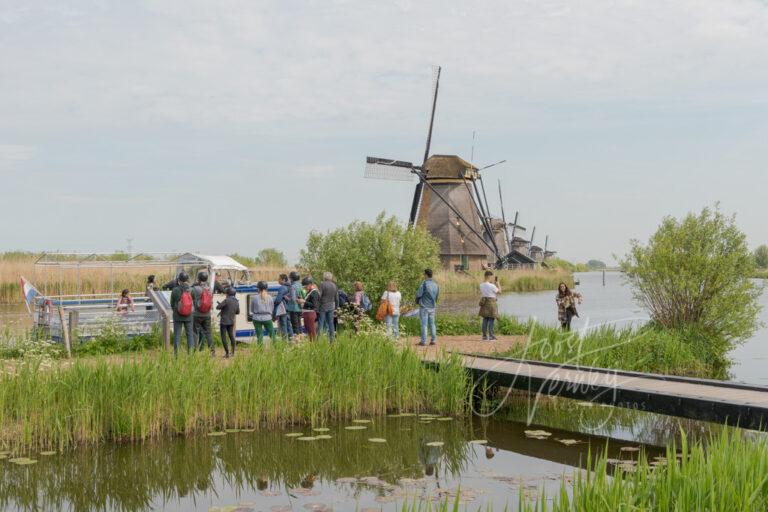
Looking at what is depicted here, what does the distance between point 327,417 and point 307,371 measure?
2.36 ft

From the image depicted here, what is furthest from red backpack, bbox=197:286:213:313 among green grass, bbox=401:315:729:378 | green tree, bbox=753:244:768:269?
green tree, bbox=753:244:768:269

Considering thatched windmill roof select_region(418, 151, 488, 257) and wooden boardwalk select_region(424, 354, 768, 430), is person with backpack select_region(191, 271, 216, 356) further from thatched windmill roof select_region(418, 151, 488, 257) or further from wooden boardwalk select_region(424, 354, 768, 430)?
thatched windmill roof select_region(418, 151, 488, 257)

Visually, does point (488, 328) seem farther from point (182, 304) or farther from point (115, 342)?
point (115, 342)

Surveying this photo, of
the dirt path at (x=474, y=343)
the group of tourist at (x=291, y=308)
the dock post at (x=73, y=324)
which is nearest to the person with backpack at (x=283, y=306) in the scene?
the group of tourist at (x=291, y=308)

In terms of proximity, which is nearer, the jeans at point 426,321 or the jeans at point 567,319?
the jeans at point 426,321

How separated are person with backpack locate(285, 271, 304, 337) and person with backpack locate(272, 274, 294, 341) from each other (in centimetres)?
6

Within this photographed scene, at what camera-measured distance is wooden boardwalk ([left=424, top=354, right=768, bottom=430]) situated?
8664 millimetres

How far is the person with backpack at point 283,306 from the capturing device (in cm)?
1577

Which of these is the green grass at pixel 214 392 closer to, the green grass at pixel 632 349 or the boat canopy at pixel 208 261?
the green grass at pixel 632 349

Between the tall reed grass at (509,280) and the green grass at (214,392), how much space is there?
3243 cm

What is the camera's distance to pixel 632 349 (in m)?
15.4

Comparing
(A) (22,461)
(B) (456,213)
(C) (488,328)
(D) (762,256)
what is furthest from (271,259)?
(D) (762,256)

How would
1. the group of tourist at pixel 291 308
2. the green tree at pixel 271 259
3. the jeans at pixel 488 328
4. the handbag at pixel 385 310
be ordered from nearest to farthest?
the group of tourist at pixel 291 308 → the handbag at pixel 385 310 → the jeans at pixel 488 328 → the green tree at pixel 271 259

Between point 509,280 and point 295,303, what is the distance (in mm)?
37393
